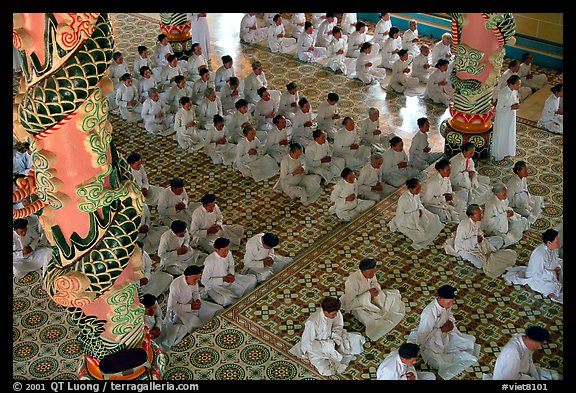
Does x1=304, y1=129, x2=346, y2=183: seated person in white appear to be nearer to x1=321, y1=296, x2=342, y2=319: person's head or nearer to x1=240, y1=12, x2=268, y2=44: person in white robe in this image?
x1=321, y1=296, x2=342, y2=319: person's head

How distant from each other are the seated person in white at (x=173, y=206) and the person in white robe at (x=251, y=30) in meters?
7.12

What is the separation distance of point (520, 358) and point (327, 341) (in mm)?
2121

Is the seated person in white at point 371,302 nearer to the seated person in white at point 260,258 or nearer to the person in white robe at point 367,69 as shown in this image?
the seated person in white at point 260,258

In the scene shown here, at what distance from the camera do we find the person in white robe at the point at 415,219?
11.0 meters

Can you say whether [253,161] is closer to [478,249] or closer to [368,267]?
[368,267]

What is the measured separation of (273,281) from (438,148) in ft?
14.8

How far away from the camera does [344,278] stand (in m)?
10.4

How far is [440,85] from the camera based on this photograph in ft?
48.2

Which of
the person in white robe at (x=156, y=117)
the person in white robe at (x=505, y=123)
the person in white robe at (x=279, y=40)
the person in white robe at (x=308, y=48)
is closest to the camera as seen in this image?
the person in white robe at (x=505, y=123)

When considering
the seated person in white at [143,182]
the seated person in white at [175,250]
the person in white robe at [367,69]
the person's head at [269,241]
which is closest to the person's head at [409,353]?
the person's head at [269,241]

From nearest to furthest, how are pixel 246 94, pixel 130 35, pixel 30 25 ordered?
1. pixel 30 25
2. pixel 246 94
3. pixel 130 35

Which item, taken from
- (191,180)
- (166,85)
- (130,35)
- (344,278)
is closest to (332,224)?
(344,278)
